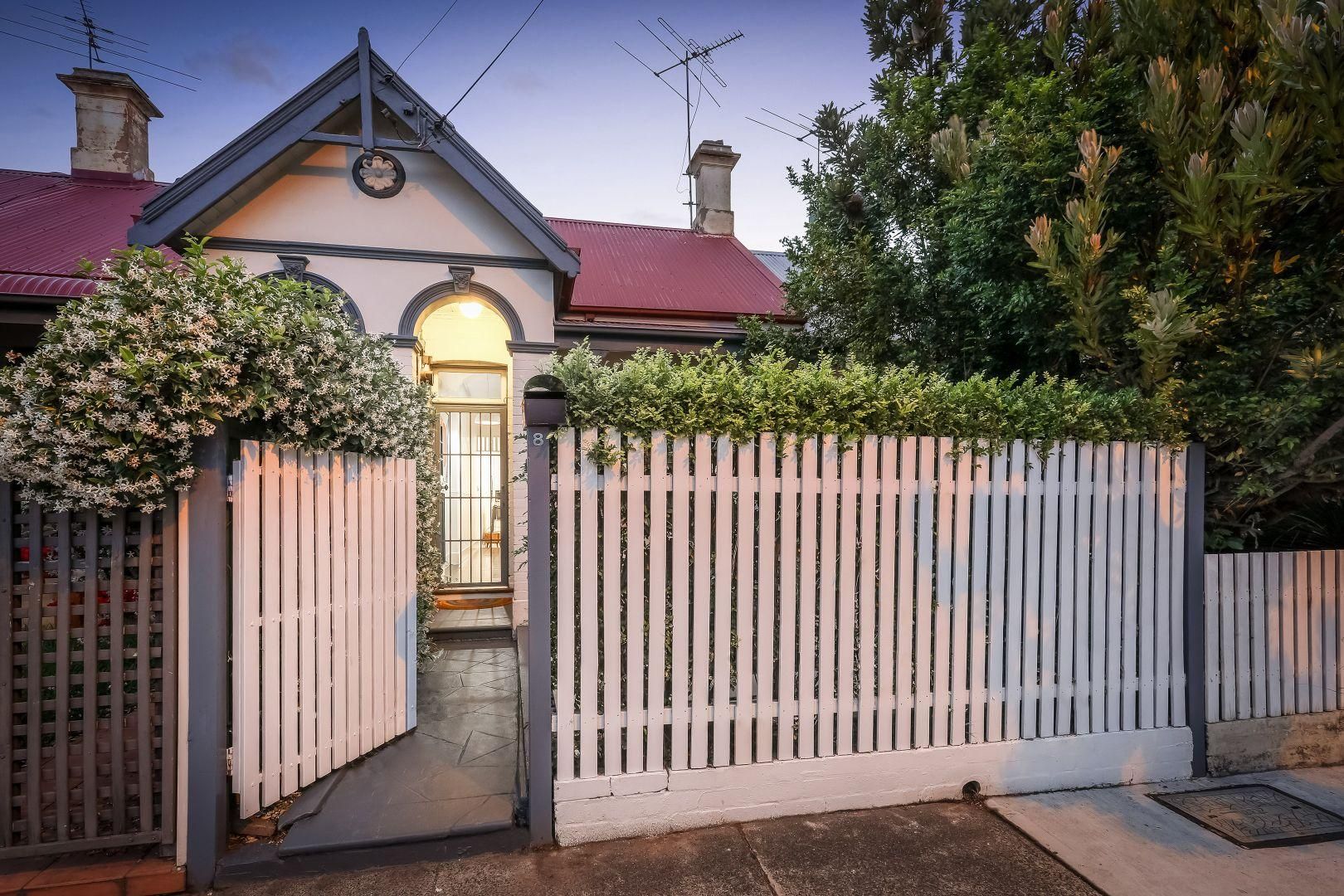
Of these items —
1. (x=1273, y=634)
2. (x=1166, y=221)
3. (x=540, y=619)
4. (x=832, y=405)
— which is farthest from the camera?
(x=1166, y=221)

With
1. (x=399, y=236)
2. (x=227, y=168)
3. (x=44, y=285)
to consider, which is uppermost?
(x=227, y=168)

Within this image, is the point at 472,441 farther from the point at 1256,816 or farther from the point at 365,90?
the point at 1256,816

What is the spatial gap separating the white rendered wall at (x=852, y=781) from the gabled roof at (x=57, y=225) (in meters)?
7.16

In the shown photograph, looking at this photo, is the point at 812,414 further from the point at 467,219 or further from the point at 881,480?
the point at 467,219

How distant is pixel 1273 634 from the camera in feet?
12.1

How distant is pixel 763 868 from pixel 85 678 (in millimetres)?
3149

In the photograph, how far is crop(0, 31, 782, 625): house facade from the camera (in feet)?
19.0

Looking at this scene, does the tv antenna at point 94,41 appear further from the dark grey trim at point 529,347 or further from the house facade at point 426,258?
the dark grey trim at point 529,347

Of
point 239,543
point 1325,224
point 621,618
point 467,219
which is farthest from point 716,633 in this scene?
point 467,219

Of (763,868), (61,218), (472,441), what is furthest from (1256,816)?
(61,218)

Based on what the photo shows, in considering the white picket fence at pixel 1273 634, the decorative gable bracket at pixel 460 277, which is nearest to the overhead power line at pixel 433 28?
the decorative gable bracket at pixel 460 277

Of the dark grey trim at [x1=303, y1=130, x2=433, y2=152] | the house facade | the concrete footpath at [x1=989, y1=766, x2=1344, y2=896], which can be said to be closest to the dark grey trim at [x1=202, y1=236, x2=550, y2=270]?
the house facade

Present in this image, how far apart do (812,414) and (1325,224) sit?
3.39m

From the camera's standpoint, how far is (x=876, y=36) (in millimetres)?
5684
